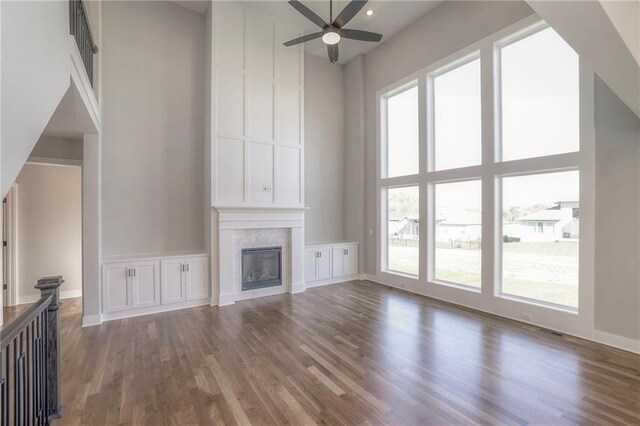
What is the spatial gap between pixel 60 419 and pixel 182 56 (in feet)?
18.1

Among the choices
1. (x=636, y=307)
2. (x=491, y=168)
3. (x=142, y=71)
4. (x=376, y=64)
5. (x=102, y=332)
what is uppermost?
(x=376, y=64)

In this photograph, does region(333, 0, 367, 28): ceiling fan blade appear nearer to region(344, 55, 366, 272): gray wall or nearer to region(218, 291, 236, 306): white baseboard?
region(344, 55, 366, 272): gray wall

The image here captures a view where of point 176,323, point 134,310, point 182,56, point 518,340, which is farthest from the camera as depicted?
point 182,56

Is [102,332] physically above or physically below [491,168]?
below

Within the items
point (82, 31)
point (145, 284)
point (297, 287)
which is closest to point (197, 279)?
point (145, 284)

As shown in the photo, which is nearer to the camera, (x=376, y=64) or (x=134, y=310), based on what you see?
(x=134, y=310)

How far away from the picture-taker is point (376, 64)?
6.65 meters

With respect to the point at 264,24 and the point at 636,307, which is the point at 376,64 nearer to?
the point at 264,24

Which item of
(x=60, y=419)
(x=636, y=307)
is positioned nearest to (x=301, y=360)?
(x=60, y=419)

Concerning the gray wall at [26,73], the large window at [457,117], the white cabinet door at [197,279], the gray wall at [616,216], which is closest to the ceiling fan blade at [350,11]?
the large window at [457,117]

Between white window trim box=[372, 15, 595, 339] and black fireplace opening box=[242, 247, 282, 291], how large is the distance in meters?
2.25

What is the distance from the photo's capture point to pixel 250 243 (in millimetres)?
5547

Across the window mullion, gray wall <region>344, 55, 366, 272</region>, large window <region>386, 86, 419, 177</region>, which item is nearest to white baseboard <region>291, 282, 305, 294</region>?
gray wall <region>344, 55, 366, 272</region>

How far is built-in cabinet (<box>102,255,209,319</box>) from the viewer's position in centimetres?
437
